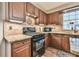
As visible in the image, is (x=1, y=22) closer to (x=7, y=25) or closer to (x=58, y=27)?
(x=7, y=25)

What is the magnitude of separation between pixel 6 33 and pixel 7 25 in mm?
117

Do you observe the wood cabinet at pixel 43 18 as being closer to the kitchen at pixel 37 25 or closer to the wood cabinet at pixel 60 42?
the kitchen at pixel 37 25

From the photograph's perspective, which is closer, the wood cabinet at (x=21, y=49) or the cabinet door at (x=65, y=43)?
the wood cabinet at (x=21, y=49)

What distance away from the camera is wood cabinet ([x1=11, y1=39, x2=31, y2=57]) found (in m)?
1.06

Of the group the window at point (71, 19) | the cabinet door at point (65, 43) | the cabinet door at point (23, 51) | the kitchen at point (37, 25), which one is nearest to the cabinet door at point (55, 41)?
the kitchen at point (37, 25)

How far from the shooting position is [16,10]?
47.6 inches

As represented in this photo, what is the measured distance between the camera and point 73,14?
1267 millimetres

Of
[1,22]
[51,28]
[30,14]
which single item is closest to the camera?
[1,22]

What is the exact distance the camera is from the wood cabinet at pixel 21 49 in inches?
41.7

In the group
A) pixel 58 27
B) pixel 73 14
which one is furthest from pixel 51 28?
pixel 73 14

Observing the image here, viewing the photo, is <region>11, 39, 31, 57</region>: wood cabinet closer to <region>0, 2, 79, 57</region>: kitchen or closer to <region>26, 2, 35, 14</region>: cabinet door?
<region>0, 2, 79, 57</region>: kitchen

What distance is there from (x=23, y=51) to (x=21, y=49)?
0.06m

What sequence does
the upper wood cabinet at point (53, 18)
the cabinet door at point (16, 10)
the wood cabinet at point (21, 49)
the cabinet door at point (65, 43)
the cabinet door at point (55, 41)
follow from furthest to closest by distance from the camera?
the cabinet door at point (65, 43)
the cabinet door at point (55, 41)
the upper wood cabinet at point (53, 18)
the cabinet door at point (16, 10)
the wood cabinet at point (21, 49)

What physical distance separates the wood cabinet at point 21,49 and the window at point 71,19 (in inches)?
26.0
